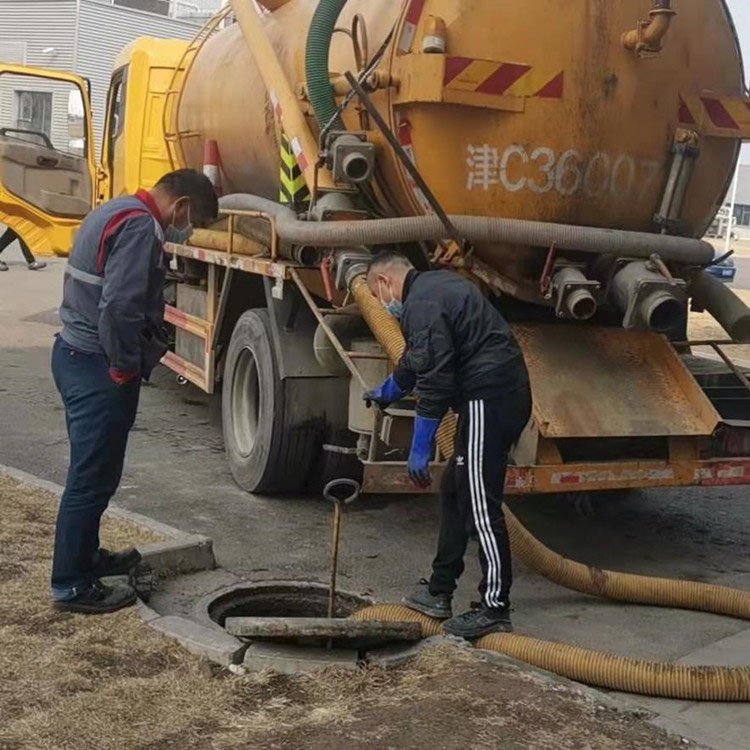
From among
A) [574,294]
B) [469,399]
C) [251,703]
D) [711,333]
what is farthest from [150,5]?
[251,703]

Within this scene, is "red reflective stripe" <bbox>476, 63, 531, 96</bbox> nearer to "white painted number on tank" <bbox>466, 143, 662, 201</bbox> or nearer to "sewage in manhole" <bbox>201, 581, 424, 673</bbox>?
"white painted number on tank" <bbox>466, 143, 662, 201</bbox>

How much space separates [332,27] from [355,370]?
6.16ft

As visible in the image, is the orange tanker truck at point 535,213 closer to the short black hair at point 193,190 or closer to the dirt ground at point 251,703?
the short black hair at point 193,190

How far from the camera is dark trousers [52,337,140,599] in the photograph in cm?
473

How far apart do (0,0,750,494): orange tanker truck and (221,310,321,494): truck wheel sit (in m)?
0.02

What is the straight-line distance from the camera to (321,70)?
6.34 metres

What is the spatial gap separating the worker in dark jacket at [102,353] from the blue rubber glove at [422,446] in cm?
111

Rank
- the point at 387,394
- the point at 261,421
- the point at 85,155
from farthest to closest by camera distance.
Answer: the point at 85,155
the point at 261,421
the point at 387,394

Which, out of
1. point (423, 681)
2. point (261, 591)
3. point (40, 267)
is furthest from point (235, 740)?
point (40, 267)

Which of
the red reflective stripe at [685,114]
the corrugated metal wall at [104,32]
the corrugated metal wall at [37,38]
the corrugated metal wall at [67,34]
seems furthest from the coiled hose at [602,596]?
the corrugated metal wall at [37,38]

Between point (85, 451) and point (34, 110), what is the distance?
29.8m

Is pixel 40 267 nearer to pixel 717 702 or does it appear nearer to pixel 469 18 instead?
pixel 469 18

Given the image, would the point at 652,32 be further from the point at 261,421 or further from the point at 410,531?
the point at 261,421

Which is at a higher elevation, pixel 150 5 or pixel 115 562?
pixel 150 5
